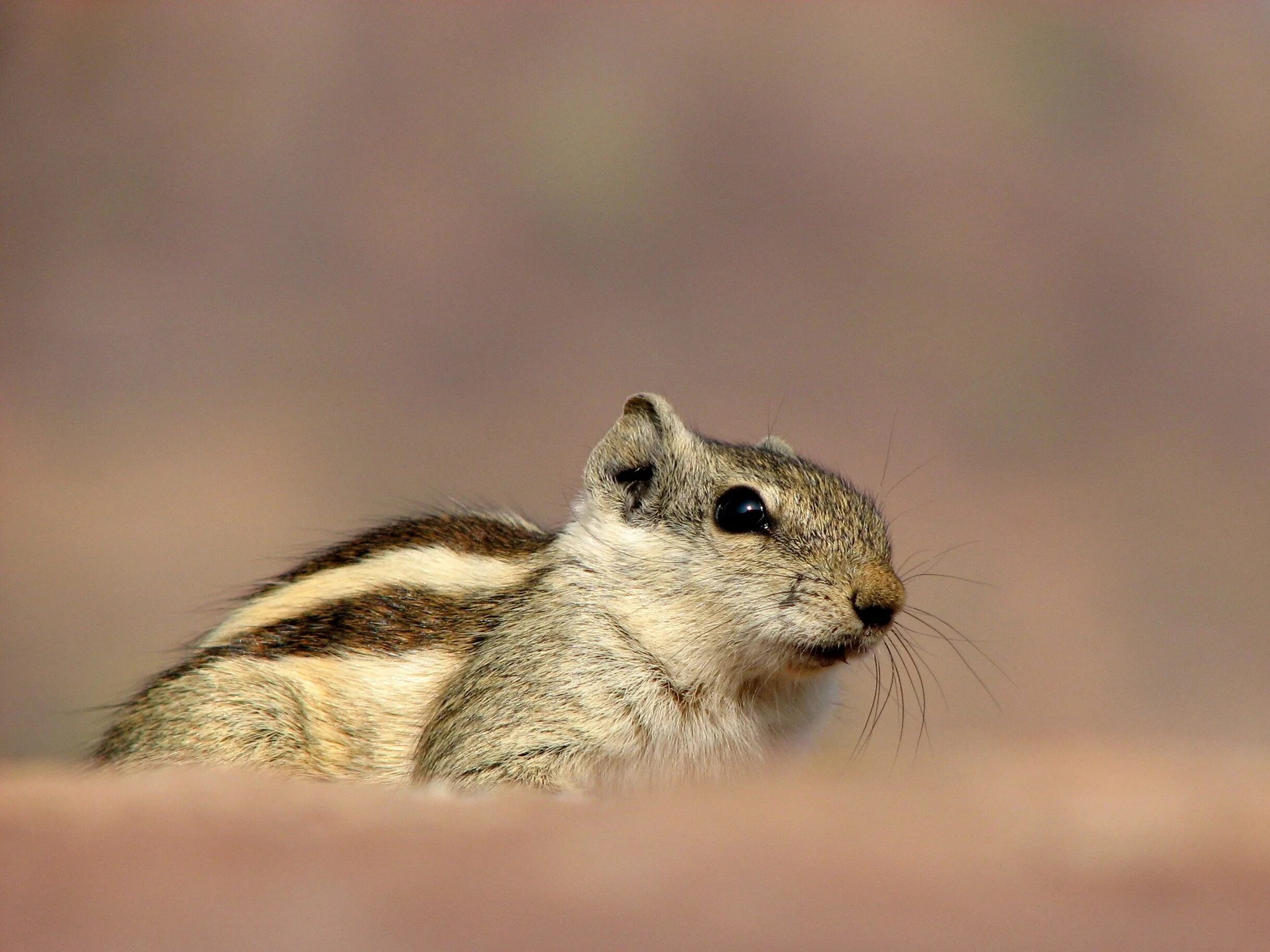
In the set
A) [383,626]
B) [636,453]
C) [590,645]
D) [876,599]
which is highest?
[636,453]

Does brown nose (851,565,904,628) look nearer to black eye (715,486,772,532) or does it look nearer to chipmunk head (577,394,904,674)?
chipmunk head (577,394,904,674)

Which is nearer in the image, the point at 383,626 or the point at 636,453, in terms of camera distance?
the point at 383,626

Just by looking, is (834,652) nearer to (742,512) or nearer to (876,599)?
(876,599)

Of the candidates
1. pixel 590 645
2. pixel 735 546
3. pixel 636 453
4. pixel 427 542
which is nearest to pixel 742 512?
pixel 735 546

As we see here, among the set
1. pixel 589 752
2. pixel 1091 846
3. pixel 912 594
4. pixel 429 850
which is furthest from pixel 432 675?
pixel 912 594

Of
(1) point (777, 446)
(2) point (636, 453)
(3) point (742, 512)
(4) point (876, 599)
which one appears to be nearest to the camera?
(4) point (876, 599)

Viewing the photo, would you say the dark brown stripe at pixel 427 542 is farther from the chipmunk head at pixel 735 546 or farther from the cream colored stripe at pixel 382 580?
the chipmunk head at pixel 735 546

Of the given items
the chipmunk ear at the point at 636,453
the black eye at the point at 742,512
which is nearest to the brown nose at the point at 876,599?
the black eye at the point at 742,512
